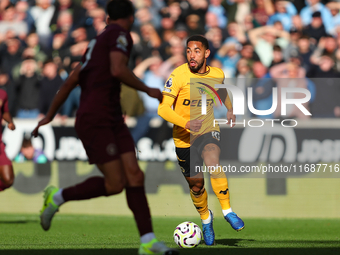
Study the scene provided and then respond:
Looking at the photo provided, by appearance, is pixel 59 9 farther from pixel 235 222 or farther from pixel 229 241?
pixel 235 222

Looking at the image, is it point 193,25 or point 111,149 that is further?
point 193,25

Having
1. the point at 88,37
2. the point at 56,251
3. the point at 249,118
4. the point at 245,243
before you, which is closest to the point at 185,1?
the point at 88,37

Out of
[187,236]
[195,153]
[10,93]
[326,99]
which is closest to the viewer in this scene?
[187,236]

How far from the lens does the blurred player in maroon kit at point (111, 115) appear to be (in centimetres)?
505

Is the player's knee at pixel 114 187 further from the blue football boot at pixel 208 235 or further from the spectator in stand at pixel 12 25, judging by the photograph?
the spectator in stand at pixel 12 25

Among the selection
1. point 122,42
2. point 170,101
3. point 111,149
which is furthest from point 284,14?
point 111,149

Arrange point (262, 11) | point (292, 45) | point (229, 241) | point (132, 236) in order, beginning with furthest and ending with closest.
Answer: point (262, 11) < point (292, 45) < point (132, 236) < point (229, 241)

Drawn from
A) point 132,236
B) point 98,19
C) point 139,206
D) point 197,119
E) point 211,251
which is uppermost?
point 98,19

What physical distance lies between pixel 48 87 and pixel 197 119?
5.61m

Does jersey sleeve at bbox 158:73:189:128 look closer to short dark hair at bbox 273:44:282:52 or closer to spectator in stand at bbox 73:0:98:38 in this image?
short dark hair at bbox 273:44:282:52

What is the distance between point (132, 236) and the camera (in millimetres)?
8312

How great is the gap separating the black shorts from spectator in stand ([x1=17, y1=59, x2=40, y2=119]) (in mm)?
5636

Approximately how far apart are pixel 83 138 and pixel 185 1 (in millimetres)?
9418

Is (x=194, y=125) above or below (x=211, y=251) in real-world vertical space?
above
